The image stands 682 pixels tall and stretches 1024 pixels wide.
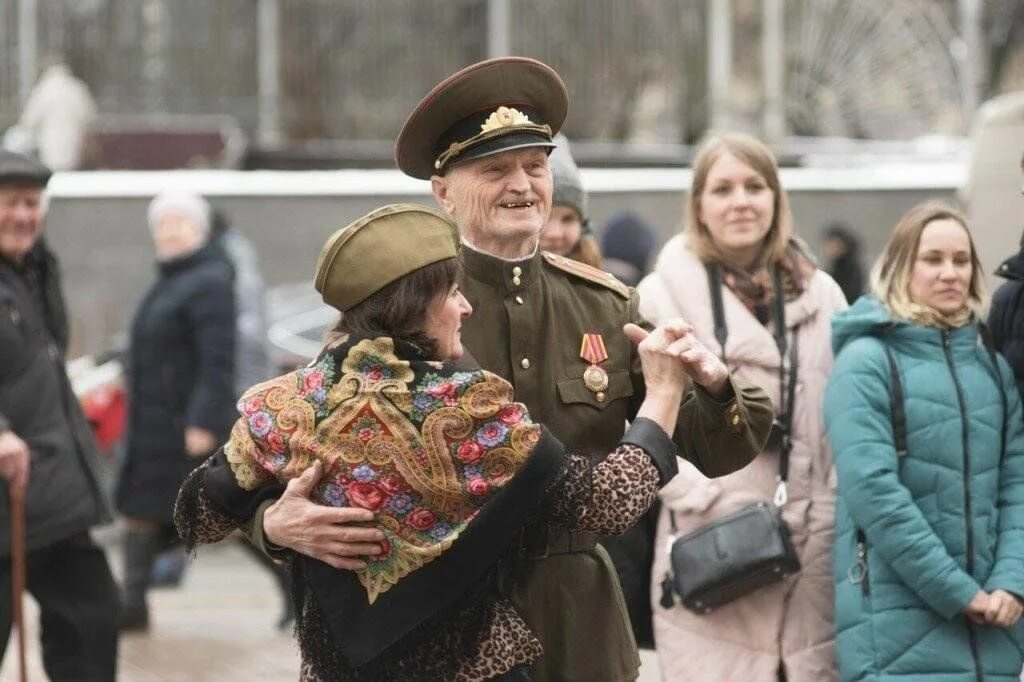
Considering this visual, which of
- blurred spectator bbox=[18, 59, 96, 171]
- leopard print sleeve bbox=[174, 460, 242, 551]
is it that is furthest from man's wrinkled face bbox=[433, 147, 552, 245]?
blurred spectator bbox=[18, 59, 96, 171]

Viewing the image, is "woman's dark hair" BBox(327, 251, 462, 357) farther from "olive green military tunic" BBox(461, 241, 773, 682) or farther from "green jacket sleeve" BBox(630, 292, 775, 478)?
"green jacket sleeve" BBox(630, 292, 775, 478)

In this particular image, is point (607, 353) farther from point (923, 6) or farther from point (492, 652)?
point (923, 6)

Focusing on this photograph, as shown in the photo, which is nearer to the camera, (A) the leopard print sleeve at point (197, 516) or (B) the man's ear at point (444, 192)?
(A) the leopard print sleeve at point (197, 516)

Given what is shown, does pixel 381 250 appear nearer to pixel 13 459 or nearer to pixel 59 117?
pixel 13 459

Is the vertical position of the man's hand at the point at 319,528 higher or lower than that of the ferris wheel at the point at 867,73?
lower

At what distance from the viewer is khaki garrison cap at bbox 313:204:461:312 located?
3537mm

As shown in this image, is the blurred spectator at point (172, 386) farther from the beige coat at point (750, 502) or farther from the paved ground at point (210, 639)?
the beige coat at point (750, 502)

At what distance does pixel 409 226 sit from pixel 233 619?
587 centimetres

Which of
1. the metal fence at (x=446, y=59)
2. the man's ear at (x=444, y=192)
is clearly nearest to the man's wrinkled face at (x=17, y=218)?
the man's ear at (x=444, y=192)

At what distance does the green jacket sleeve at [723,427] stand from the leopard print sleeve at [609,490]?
0.32 meters

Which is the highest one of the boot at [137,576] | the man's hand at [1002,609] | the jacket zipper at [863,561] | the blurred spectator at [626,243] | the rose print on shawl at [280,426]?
the rose print on shawl at [280,426]

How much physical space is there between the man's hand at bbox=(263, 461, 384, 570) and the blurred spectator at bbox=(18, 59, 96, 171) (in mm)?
12421

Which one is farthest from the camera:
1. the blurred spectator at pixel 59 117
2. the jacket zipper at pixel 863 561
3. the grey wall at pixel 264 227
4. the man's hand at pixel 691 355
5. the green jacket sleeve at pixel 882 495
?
the blurred spectator at pixel 59 117

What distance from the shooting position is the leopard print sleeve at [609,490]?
11.4ft
